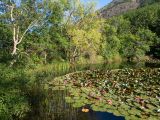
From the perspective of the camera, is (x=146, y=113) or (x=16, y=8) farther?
(x=16, y=8)

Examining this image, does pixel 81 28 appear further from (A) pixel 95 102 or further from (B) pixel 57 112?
(B) pixel 57 112

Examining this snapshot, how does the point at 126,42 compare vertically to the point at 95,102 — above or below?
above

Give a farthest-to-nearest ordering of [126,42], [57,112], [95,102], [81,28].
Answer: [126,42] < [81,28] < [95,102] < [57,112]

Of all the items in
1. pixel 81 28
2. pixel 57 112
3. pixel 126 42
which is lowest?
pixel 57 112

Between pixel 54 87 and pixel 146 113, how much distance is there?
28.7 feet

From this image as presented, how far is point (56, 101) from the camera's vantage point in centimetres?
1515

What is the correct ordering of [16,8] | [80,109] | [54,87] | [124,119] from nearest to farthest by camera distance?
[124,119]
[80,109]
[54,87]
[16,8]

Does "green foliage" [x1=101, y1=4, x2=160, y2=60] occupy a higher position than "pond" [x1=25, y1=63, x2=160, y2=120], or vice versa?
"green foliage" [x1=101, y1=4, x2=160, y2=60]

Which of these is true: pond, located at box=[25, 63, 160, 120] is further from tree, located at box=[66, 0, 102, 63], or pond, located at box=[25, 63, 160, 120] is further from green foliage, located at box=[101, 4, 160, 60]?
green foliage, located at box=[101, 4, 160, 60]

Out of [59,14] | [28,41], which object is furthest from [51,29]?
[28,41]

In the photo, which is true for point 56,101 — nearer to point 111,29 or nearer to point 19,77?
point 19,77

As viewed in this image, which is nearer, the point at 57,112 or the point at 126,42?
the point at 57,112

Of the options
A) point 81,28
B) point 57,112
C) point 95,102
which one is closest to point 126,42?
point 81,28

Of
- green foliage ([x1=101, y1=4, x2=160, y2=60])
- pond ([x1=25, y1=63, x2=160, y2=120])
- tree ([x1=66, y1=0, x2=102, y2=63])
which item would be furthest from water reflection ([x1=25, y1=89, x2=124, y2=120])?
green foliage ([x1=101, y1=4, x2=160, y2=60])
